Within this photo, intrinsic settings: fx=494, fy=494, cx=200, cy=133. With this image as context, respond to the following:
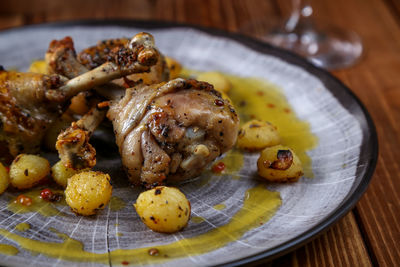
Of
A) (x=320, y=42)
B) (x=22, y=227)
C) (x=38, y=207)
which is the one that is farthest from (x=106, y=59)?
(x=320, y=42)

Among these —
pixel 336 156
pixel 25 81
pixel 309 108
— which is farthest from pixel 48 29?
pixel 336 156

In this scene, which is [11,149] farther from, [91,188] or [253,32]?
[253,32]

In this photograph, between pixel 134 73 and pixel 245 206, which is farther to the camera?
pixel 134 73

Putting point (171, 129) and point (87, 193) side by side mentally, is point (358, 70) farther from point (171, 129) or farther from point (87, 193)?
point (87, 193)

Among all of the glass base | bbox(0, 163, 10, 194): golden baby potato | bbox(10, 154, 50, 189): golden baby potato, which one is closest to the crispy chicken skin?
bbox(10, 154, 50, 189): golden baby potato

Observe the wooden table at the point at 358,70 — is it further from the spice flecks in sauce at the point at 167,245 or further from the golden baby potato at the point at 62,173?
the golden baby potato at the point at 62,173

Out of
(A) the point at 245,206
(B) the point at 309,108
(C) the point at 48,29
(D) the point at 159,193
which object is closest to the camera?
(D) the point at 159,193

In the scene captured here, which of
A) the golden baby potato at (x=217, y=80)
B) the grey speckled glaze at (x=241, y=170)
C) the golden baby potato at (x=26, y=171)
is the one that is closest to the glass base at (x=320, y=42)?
the grey speckled glaze at (x=241, y=170)
